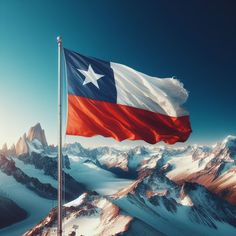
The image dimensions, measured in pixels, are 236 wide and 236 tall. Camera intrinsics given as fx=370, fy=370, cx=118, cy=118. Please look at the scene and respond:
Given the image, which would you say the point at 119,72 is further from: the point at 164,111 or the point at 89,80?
the point at 164,111

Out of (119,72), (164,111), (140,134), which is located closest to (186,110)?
(164,111)

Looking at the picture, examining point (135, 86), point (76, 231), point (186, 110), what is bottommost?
point (76, 231)

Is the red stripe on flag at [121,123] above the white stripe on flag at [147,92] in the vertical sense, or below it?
below

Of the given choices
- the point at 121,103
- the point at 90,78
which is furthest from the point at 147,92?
the point at 90,78

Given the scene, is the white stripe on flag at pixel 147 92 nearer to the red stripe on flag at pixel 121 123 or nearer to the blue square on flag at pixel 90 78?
the red stripe on flag at pixel 121 123

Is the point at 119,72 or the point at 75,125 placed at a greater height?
the point at 119,72

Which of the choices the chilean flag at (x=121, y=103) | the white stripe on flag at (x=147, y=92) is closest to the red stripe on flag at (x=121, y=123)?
the chilean flag at (x=121, y=103)
